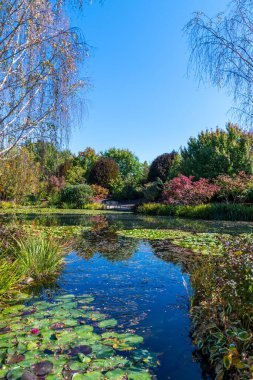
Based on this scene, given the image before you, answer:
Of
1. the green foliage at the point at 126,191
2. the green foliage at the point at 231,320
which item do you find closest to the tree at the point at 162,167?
the green foliage at the point at 126,191

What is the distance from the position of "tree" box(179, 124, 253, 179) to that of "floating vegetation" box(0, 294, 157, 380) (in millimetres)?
18618

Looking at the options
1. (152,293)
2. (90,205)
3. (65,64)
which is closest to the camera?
(65,64)

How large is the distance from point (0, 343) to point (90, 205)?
74.8 ft

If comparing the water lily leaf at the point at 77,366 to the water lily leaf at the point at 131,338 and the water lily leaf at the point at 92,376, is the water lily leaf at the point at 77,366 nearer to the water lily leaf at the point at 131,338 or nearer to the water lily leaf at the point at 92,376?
the water lily leaf at the point at 92,376

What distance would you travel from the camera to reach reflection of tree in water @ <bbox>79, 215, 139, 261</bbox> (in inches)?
295

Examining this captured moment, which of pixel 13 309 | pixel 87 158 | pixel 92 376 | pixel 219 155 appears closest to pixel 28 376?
pixel 92 376

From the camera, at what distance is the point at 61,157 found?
4.29m

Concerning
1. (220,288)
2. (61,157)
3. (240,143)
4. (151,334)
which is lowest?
(151,334)

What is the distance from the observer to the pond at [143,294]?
2.96 m

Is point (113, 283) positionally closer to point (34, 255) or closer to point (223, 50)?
point (34, 255)

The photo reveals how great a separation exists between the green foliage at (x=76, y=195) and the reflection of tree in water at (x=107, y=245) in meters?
15.3

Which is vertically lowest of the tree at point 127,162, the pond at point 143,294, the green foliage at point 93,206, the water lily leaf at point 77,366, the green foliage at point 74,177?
the pond at point 143,294

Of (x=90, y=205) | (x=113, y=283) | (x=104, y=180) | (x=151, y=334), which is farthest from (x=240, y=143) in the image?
(x=151, y=334)

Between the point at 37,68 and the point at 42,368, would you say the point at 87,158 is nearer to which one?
the point at 37,68
